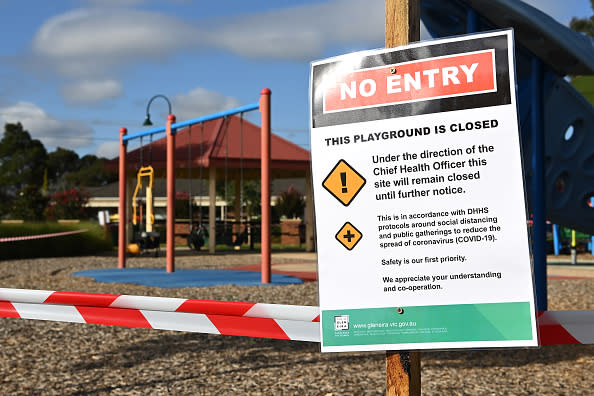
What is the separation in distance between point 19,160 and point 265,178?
47.7 meters

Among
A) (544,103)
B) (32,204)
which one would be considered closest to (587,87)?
(544,103)

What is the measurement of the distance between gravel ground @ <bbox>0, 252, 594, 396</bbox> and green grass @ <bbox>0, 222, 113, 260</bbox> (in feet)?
42.1

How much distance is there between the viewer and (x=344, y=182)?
6.89ft

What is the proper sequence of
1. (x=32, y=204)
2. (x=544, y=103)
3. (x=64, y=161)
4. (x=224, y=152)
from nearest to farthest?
1. (x=544, y=103)
2. (x=224, y=152)
3. (x=32, y=204)
4. (x=64, y=161)

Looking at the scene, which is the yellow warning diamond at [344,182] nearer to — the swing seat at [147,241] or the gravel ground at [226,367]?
the gravel ground at [226,367]

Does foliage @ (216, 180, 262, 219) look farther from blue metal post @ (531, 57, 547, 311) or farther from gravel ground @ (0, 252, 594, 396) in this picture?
blue metal post @ (531, 57, 547, 311)

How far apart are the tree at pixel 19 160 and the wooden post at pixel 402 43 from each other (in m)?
51.7

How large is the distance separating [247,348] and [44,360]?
1.55 m

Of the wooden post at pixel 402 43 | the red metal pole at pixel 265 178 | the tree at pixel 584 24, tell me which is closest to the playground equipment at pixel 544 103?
the wooden post at pixel 402 43

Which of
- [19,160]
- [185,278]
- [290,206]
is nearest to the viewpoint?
[185,278]

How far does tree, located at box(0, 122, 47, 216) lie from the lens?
51.5 meters

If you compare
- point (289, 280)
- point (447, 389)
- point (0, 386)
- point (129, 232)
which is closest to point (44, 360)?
point (0, 386)

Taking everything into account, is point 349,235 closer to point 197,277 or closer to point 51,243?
point 197,277

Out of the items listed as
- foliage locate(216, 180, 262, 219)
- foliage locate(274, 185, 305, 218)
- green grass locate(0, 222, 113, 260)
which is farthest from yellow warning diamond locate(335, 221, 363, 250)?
foliage locate(216, 180, 262, 219)
